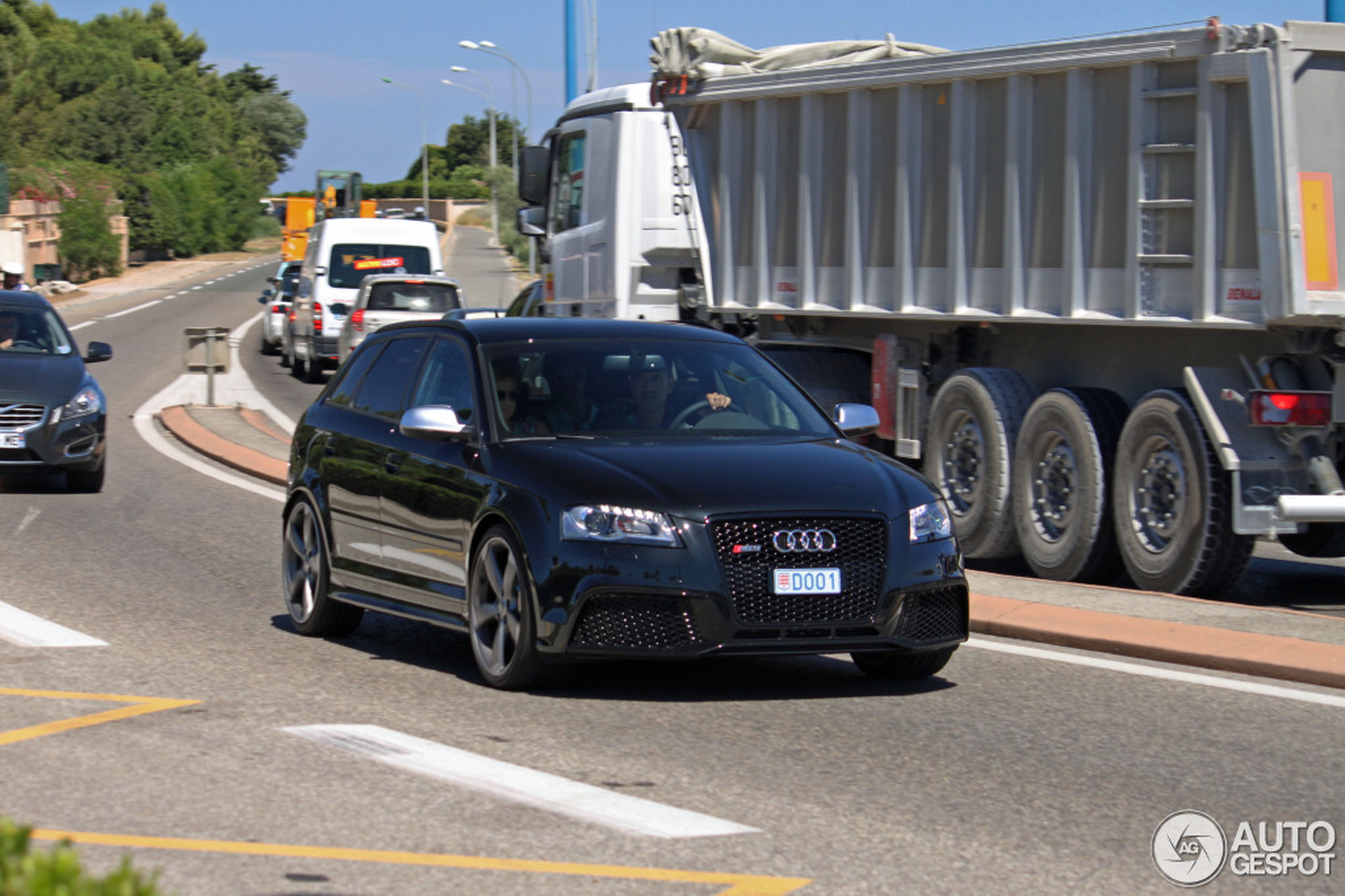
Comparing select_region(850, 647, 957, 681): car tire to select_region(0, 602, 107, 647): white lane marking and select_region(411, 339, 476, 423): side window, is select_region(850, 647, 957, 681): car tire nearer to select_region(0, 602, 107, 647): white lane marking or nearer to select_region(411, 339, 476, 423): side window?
select_region(411, 339, 476, 423): side window

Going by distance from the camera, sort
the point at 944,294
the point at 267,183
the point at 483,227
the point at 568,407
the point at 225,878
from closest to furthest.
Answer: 1. the point at 225,878
2. the point at 568,407
3. the point at 944,294
4. the point at 483,227
5. the point at 267,183

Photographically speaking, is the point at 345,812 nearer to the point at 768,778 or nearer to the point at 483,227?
the point at 768,778

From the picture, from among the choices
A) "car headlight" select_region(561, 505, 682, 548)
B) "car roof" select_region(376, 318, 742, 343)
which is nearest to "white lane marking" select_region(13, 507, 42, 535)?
"car roof" select_region(376, 318, 742, 343)

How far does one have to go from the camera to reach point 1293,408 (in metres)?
10.3

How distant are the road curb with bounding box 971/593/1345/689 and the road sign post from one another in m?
17.1

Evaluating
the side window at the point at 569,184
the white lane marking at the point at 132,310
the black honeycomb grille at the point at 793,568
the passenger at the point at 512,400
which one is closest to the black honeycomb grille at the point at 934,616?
the black honeycomb grille at the point at 793,568

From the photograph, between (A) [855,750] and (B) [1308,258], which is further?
(B) [1308,258]

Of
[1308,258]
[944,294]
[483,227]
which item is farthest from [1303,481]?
[483,227]

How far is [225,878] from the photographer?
490 centimetres

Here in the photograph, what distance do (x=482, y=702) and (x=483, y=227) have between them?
131m

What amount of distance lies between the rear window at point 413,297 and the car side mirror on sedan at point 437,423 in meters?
21.7

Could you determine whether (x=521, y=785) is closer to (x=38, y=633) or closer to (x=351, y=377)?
(x=38, y=633)

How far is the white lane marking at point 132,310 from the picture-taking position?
54062mm

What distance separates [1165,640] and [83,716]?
4.74 m
